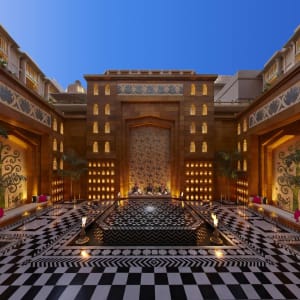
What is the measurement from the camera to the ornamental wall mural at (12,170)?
1057 centimetres

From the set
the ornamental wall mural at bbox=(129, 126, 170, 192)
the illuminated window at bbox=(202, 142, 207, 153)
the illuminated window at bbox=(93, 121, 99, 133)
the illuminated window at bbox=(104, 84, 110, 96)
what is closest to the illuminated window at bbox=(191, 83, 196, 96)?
the ornamental wall mural at bbox=(129, 126, 170, 192)

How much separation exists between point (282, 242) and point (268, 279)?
288 cm

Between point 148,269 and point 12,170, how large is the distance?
10.5 metres

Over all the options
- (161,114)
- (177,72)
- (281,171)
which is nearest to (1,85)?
(161,114)

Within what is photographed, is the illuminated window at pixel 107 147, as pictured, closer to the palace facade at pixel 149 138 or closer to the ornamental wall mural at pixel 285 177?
the palace facade at pixel 149 138

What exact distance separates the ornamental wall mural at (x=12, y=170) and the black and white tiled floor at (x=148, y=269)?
11.6 ft

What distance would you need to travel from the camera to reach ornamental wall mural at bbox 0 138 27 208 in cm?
1057

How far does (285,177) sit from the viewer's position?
10.5m

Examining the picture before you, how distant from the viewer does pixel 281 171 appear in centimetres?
1158

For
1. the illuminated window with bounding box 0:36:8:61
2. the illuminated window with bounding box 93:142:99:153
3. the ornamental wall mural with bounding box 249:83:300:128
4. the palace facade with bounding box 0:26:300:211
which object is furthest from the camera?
the illuminated window with bounding box 0:36:8:61

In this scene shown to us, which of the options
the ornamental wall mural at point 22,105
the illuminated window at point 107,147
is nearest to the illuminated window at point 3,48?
the ornamental wall mural at point 22,105

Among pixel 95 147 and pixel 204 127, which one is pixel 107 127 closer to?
pixel 95 147

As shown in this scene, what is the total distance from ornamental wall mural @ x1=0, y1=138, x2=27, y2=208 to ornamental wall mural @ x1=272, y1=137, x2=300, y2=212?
14.9m

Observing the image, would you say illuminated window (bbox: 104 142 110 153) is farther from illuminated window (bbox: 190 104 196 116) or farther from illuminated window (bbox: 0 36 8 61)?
illuminated window (bbox: 0 36 8 61)
